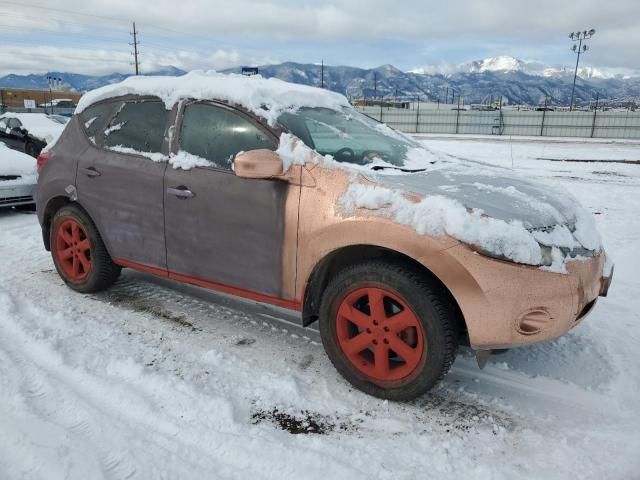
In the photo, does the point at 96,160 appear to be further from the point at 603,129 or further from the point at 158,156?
the point at 603,129

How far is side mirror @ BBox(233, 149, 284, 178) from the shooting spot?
276cm

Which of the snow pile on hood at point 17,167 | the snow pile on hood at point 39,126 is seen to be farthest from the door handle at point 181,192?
the snow pile on hood at point 39,126

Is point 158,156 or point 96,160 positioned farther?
point 96,160

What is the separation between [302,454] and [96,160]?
282 cm

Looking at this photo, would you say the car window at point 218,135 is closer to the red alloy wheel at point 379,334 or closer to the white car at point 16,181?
the red alloy wheel at point 379,334

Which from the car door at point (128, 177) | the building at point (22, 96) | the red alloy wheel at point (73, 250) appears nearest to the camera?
the car door at point (128, 177)

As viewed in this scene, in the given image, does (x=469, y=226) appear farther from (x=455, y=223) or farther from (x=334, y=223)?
(x=334, y=223)

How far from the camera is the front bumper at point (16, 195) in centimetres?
722

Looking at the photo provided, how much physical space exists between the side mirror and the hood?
1.89 feet

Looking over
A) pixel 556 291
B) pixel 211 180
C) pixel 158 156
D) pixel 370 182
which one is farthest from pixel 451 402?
pixel 158 156

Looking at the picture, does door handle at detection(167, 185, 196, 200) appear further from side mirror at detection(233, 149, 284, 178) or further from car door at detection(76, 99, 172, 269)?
side mirror at detection(233, 149, 284, 178)

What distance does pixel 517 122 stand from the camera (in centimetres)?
3734

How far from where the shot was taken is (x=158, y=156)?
348cm

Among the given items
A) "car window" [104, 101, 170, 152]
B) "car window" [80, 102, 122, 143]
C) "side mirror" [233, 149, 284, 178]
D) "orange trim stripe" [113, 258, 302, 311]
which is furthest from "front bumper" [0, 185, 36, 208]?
"side mirror" [233, 149, 284, 178]
